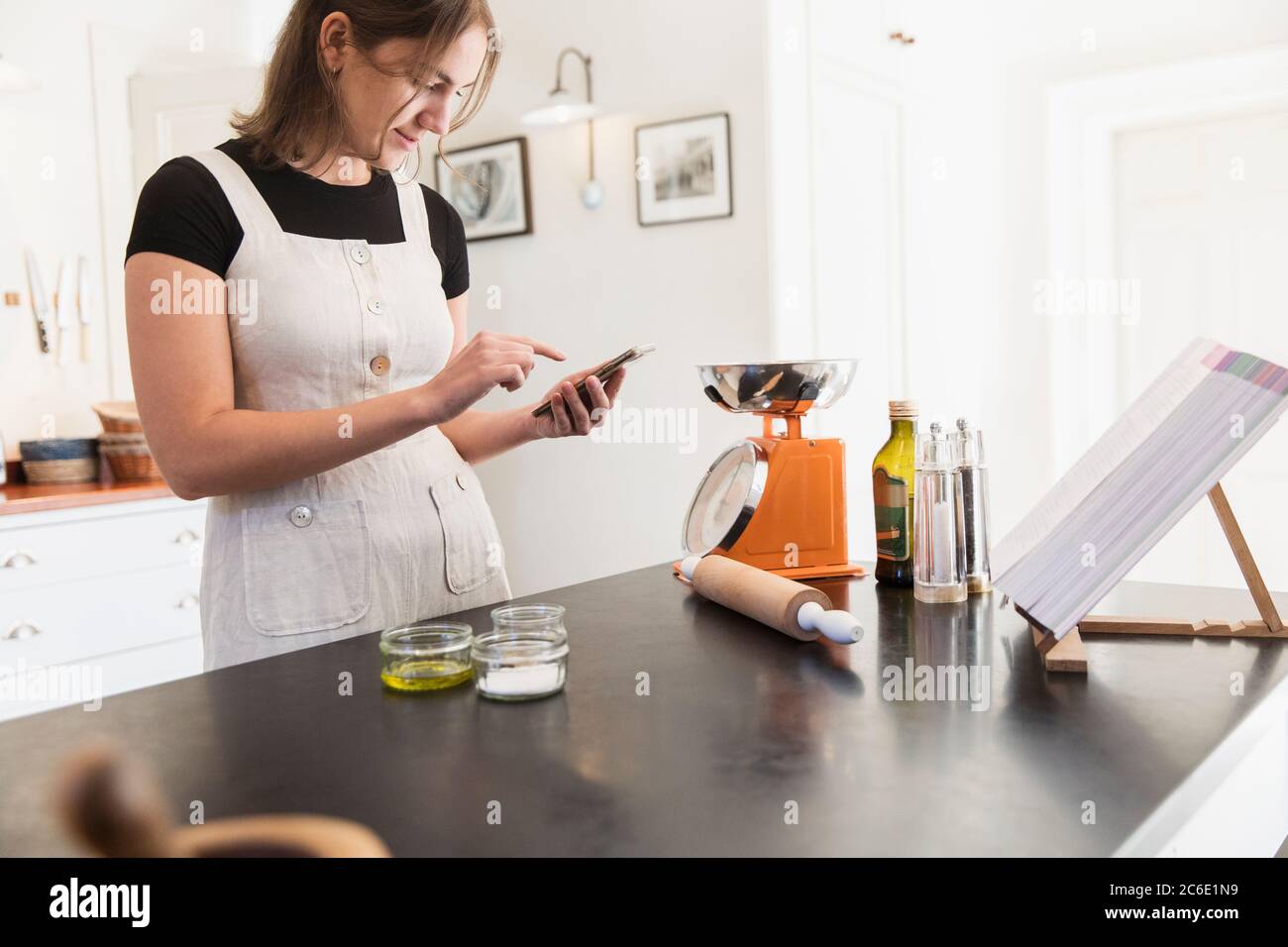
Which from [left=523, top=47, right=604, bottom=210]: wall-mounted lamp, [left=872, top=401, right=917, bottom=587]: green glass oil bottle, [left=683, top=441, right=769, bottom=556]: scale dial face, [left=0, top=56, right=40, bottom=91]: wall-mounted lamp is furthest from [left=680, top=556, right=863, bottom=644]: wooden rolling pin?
[left=0, top=56, right=40, bottom=91]: wall-mounted lamp

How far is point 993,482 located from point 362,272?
A: 3050mm

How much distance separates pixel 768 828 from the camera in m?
0.64

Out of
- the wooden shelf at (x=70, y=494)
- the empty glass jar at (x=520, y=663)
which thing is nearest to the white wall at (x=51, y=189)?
the wooden shelf at (x=70, y=494)

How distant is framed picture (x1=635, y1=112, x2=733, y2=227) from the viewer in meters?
3.09

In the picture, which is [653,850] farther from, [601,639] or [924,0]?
[924,0]

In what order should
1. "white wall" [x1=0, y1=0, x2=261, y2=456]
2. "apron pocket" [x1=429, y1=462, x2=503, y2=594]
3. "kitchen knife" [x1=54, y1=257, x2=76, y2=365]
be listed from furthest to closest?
"kitchen knife" [x1=54, y1=257, x2=76, y2=365] → "white wall" [x1=0, y1=0, x2=261, y2=456] → "apron pocket" [x1=429, y1=462, x2=503, y2=594]

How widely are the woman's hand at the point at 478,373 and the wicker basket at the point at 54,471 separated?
245 centimetres

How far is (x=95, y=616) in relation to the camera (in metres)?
2.89

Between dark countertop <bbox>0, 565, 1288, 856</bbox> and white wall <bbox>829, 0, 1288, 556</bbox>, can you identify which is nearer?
dark countertop <bbox>0, 565, 1288, 856</bbox>

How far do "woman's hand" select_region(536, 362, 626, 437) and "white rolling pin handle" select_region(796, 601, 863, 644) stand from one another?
1.31 ft
